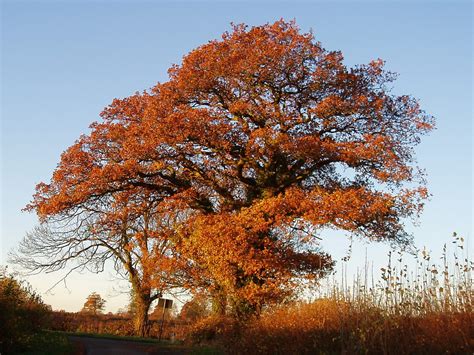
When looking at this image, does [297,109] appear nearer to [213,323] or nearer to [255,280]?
[255,280]

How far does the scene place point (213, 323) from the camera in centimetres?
1950

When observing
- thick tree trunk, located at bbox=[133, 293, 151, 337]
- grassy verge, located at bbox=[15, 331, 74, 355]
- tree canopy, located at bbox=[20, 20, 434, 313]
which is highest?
tree canopy, located at bbox=[20, 20, 434, 313]

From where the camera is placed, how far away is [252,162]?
21078 millimetres

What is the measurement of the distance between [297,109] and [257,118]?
169 centimetres

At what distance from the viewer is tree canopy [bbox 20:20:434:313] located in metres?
19.0

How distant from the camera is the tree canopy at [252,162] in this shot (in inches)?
747

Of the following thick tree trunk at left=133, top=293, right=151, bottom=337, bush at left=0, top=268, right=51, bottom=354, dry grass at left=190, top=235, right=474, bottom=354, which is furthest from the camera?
thick tree trunk at left=133, top=293, right=151, bottom=337

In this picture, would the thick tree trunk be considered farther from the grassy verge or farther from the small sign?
the grassy verge

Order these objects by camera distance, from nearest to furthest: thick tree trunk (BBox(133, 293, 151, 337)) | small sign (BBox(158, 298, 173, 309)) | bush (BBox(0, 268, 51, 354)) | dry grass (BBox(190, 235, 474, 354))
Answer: dry grass (BBox(190, 235, 474, 354)) → bush (BBox(0, 268, 51, 354)) → small sign (BBox(158, 298, 173, 309)) → thick tree trunk (BBox(133, 293, 151, 337))

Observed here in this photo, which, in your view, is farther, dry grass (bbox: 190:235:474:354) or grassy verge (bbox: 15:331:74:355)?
grassy verge (bbox: 15:331:74:355)

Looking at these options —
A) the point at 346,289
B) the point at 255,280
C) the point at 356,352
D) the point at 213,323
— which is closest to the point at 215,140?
the point at 255,280

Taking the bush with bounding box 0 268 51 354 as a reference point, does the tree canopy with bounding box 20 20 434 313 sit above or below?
above

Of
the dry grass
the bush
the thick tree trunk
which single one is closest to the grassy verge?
the bush

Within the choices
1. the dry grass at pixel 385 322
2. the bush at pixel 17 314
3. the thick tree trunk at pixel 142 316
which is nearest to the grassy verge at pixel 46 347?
the bush at pixel 17 314
